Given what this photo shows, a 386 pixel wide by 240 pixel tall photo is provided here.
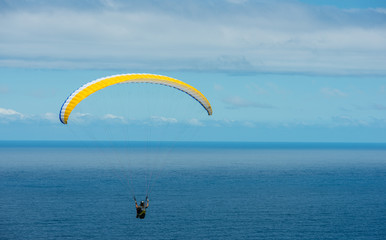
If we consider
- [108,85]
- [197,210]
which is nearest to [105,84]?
[108,85]

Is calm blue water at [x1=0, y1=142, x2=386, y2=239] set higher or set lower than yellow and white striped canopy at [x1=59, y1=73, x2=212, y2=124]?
lower

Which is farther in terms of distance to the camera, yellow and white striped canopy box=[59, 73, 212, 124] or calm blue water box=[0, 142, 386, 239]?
calm blue water box=[0, 142, 386, 239]

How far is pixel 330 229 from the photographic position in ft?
223

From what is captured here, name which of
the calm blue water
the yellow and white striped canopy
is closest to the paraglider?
the yellow and white striped canopy

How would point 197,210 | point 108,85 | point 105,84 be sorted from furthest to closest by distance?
point 197,210, point 105,84, point 108,85

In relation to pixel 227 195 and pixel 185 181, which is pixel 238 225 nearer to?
pixel 227 195

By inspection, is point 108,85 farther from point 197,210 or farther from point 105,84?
point 197,210

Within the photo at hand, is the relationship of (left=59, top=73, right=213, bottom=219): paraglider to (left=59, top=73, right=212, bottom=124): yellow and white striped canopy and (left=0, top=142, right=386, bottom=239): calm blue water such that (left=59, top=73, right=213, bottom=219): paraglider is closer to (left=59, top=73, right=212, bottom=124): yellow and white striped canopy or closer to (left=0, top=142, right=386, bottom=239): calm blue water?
(left=59, top=73, right=212, bottom=124): yellow and white striped canopy

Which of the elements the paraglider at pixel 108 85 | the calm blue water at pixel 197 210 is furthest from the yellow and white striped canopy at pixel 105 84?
the calm blue water at pixel 197 210

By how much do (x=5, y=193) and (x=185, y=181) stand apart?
135ft

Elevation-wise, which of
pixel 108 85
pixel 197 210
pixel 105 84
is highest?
pixel 105 84

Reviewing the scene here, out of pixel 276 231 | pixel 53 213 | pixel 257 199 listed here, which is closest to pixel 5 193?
pixel 53 213

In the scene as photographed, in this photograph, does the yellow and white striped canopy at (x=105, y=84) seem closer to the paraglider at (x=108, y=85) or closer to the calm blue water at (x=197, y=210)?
the paraglider at (x=108, y=85)

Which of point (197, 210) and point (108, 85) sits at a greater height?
point (108, 85)
